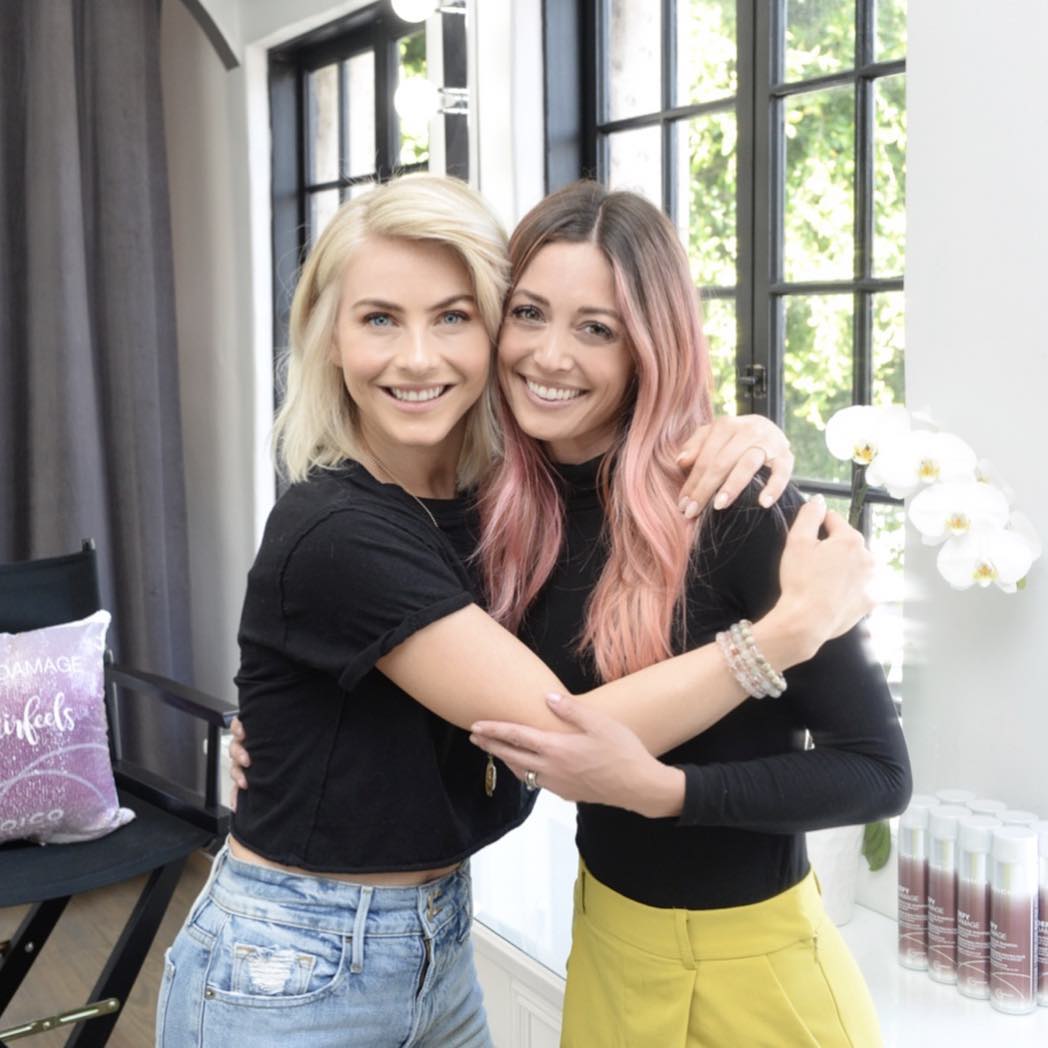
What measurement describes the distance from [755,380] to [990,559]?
2.41 feet

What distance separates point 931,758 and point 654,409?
0.80 meters

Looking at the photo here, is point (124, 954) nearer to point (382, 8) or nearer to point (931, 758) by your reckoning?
point (931, 758)

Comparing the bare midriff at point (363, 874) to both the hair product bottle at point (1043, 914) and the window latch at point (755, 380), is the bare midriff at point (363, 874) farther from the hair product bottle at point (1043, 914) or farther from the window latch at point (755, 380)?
the window latch at point (755, 380)

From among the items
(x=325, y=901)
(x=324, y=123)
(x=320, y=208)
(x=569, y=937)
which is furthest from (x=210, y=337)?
(x=325, y=901)

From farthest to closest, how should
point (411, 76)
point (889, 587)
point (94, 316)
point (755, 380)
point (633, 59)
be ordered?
point (94, 316), point (411, 76), point (633, 59), point (755, 380), point (889, 587)

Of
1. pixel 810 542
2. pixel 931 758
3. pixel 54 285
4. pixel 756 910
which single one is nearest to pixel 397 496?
pixel 810 542

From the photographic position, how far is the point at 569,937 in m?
2.14

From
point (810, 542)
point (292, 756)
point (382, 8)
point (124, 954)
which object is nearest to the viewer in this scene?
point (810, 542)

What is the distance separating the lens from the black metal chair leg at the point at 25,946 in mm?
2455

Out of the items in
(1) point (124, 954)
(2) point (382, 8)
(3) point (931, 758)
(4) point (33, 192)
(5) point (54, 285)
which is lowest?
(1) point (124, 954)

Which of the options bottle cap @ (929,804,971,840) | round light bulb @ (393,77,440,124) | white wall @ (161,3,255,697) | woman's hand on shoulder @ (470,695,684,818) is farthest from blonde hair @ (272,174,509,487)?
white wall @ (161,3,255,697)

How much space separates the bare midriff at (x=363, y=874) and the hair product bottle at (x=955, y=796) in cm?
76

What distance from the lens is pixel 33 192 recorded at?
330cm

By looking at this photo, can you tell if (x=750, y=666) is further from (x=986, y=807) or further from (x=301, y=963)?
(x=986, y=807)
